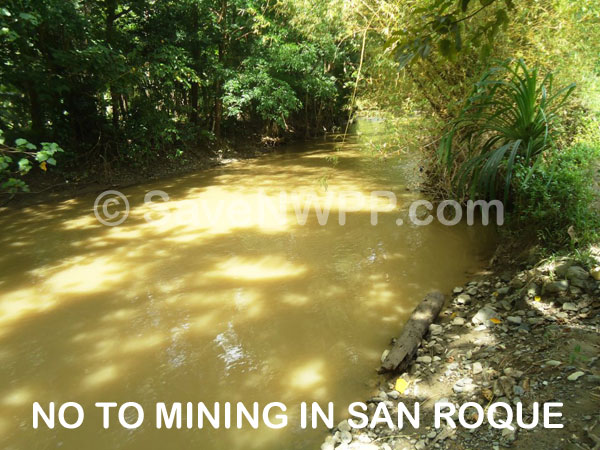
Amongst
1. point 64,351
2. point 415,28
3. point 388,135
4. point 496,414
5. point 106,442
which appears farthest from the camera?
point 388,135

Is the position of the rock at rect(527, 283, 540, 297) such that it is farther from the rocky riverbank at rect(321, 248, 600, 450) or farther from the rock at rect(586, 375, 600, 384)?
the rock at rect(586, 375, 600, 384)

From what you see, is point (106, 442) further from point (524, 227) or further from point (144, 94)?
point (144, 94)

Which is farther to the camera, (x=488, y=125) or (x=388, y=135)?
(x=388, y=135)

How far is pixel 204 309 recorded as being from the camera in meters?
3.39

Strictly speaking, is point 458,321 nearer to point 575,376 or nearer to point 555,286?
point 555,286

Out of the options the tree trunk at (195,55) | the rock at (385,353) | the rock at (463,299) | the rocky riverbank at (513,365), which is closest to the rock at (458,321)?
the rocky riverbank at (513,365)

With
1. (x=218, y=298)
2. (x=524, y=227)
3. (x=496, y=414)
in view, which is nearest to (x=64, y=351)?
(x=218, y=298)

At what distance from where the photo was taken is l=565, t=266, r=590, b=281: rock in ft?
7.93

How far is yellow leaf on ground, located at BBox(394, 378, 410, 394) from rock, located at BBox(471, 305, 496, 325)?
2.43ft

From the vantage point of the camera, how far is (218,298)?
3.57 metres

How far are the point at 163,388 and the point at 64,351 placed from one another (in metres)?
1.02

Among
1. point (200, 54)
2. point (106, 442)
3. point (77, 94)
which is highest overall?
point (200, 54)

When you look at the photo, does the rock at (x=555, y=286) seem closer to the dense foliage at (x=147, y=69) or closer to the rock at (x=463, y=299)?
the rock at (x=463, y=299)

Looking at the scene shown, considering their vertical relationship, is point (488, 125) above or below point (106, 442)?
above
